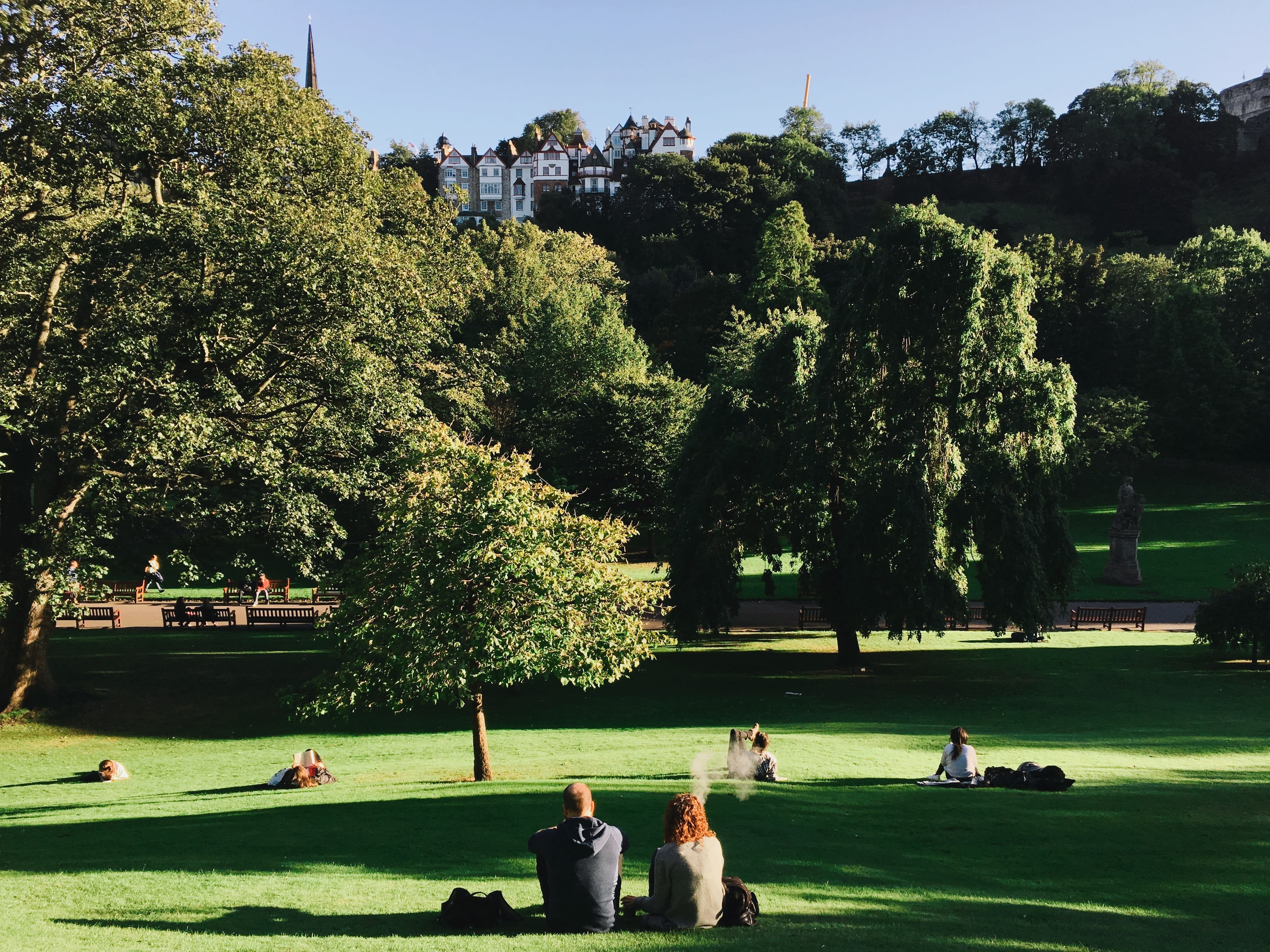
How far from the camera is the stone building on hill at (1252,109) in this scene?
125812 mm

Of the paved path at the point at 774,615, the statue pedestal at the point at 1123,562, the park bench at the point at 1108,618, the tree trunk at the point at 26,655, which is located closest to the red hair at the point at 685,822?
the tree trunk at the point at 26,655

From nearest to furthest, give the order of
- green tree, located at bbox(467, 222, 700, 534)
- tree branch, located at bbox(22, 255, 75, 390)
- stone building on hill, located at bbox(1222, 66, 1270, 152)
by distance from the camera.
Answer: tree branch, located at bbox(22, 255, 75, 390), green tree, located at bbox(467, 222, 700, 534), stone building on hill, located at bbox(1222, 66, 1270, 152)

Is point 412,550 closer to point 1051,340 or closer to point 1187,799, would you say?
point 1187,799

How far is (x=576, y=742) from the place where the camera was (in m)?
21.6

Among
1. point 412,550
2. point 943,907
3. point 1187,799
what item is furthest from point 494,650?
point 1187,799

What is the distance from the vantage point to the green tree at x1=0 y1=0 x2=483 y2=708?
72.2ft

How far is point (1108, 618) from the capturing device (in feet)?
119

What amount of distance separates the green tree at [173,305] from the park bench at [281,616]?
9468 mm

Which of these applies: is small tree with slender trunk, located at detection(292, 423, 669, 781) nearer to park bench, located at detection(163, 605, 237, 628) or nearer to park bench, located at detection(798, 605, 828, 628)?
park bench, located at detection(798, 605, 828, 628)

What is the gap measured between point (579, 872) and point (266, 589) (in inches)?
1421

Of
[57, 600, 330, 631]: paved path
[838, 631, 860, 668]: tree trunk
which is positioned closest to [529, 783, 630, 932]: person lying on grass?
[838, 631, 860, 668]: tree trunk

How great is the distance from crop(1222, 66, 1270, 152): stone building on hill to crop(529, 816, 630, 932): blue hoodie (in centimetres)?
13988

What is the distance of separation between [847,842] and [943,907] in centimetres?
259

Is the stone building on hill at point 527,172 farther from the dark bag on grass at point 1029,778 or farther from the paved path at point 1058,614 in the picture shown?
the dark bag on grass at point 1029,778
